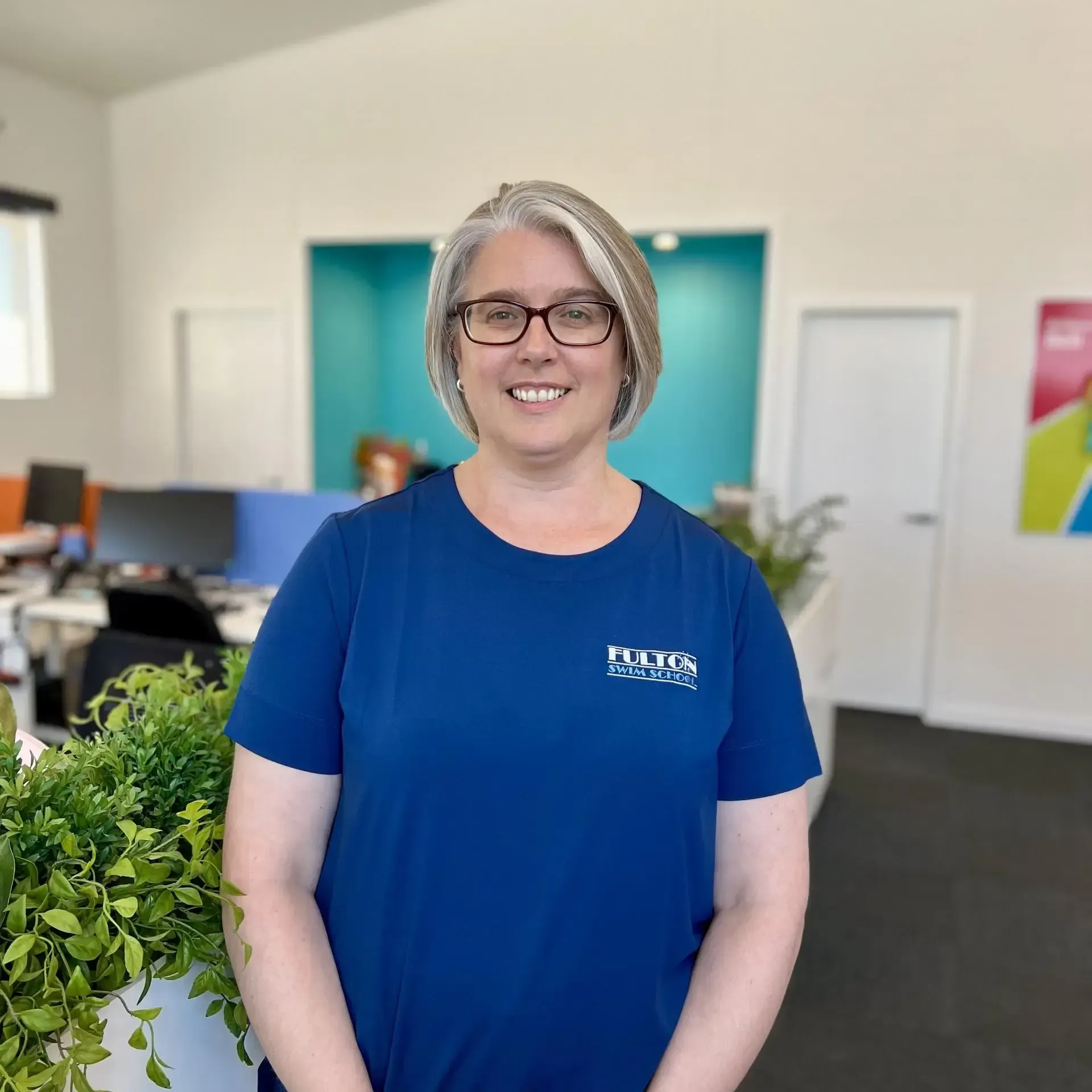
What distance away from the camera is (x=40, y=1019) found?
733 mm

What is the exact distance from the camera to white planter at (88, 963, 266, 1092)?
0.87 metres

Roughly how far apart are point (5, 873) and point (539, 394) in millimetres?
630

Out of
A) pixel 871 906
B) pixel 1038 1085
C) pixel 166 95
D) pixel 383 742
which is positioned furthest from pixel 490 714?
pixel 166 95

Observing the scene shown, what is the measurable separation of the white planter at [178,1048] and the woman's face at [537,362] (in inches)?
24.8

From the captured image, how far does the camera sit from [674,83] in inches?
189

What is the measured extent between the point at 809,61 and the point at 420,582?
4.51 meters

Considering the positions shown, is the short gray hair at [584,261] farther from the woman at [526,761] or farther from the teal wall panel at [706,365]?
the teal wall panel at [706,365]

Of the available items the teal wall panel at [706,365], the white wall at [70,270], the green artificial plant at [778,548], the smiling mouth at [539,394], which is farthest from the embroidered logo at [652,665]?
the white wall at [70,270]

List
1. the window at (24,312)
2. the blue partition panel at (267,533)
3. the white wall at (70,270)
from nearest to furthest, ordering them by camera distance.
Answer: the blue partition panel at (267,533) < the white wall at (70,270) < the window at (24,312)

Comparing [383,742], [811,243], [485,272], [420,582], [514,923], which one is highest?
[811,243]

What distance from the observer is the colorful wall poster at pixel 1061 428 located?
4387 mm

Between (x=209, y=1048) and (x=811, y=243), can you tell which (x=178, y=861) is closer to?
(x=209, y=1048)

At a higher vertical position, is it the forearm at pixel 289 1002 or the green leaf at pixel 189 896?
the green leaf at pixel 189 896

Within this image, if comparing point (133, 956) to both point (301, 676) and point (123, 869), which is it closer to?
point (123, 869)
